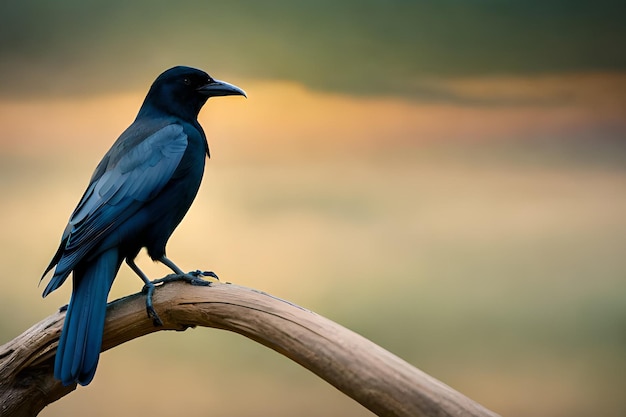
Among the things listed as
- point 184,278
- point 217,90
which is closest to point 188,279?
point 184,278

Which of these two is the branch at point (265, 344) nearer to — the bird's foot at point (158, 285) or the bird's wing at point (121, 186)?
the bird's foot at point (158, 285)

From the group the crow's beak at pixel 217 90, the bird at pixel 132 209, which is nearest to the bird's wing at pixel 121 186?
the bird at pixel 132 209

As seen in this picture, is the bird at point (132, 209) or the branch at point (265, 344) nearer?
the branch at point (265, 344)

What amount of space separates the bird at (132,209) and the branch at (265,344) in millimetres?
77

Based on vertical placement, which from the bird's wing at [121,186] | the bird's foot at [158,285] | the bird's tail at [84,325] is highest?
the bird's wing at [121,186]

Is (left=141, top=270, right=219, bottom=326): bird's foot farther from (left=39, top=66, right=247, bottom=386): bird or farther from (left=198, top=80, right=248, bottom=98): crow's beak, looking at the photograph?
(left=198, top=80, right=248, bottom=98): crow's beak

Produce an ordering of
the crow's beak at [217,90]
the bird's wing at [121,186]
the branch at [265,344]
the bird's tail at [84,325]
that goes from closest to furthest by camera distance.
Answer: the branch at [265,344] < the bird's tail at [84,325] < the bird's wing at [121,186] < the crow's beak at [217,90]

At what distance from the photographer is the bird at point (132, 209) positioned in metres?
2.19

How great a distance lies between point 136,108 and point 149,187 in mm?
1296

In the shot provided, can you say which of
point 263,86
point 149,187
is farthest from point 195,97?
point 263,86

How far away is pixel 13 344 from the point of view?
237 cm

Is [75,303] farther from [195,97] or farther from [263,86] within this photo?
[263,86]

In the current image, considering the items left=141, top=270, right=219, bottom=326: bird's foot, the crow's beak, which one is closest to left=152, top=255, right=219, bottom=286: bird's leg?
left=141, top=270, right=219, bottom=326: bird's foot

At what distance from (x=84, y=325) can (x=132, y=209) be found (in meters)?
0.39
